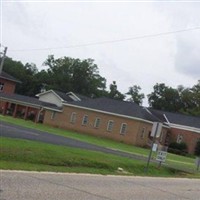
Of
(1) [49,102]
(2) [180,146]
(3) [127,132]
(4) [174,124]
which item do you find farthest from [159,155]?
(1) [49,102]

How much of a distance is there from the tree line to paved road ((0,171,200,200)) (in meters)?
92.0

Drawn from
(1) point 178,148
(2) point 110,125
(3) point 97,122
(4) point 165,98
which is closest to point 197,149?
(1) point 178,148

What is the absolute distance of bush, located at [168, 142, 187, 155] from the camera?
6278 cm

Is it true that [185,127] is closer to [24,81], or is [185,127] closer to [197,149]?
[197,149]

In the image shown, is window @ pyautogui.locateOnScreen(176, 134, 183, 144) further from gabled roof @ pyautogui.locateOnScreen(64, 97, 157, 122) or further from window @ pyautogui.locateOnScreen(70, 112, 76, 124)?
window @ pyautogui.locateOnScreen(70, 112, 76, 124)

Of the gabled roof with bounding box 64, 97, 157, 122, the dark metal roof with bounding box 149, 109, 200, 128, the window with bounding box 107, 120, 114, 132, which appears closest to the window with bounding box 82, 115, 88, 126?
the gabled roof with bounding box 64, 97, 157, 122

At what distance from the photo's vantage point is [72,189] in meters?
13.2

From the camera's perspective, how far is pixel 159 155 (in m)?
27.9

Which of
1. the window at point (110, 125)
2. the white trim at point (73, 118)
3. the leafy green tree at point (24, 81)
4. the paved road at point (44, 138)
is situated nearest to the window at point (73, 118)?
the white trim at point (73, 118)

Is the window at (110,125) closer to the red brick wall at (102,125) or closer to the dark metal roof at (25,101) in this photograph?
the red brick wall at (102,125)

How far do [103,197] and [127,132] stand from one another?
48839 millimetres

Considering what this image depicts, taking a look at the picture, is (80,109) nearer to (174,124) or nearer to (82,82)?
(174,124)

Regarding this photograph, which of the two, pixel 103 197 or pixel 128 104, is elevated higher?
pixel 128 104

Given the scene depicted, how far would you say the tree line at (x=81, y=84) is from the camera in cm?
11194
